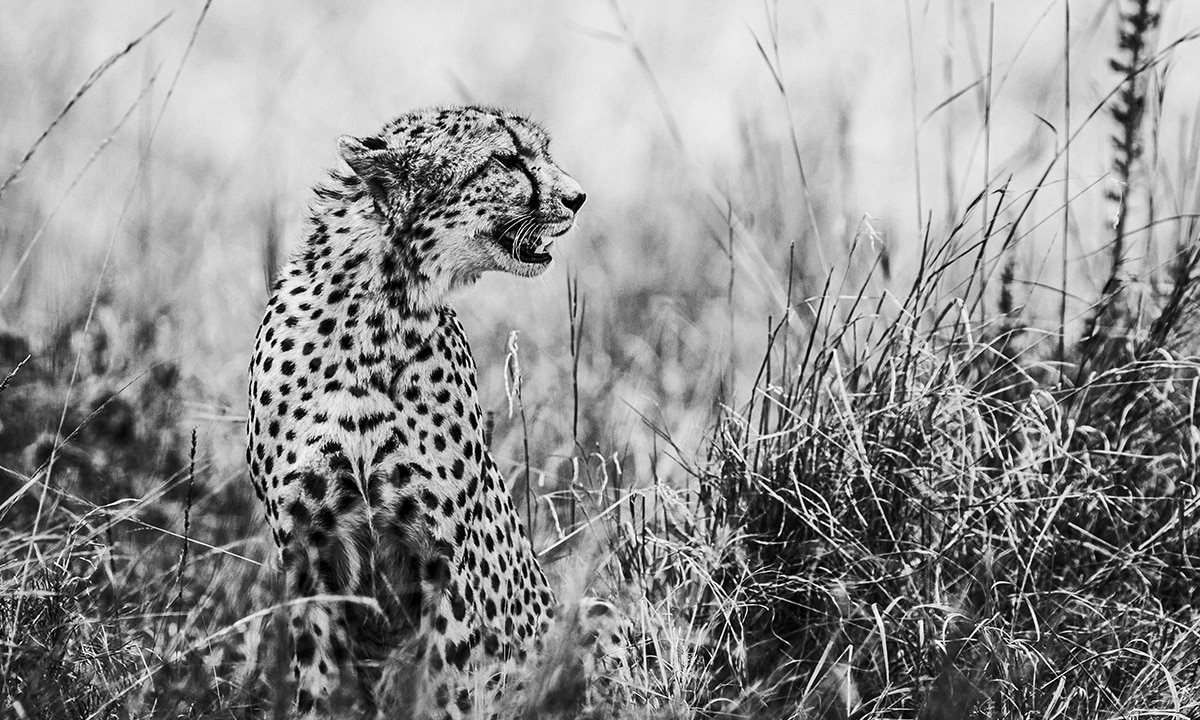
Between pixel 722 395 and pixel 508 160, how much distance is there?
74cm

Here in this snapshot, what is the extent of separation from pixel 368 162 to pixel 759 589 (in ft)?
3.68

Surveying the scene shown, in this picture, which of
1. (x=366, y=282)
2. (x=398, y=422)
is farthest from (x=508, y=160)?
(x=398, y=422)

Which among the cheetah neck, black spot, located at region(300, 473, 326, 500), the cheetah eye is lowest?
black spot, located at region(300, 473, 326, 500)

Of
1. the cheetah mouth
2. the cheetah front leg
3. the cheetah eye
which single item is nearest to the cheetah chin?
the cheetah mouth

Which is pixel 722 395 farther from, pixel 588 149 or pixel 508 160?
pixel 588 149

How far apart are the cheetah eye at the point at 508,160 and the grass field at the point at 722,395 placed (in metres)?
0.28

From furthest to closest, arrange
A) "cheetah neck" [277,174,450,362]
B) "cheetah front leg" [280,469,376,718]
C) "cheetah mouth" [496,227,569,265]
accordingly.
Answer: "cheetah mouth" [496,227,569,265], "cheetah neck" [277,174,450,362], "cheetah front leg" [280,469,376,718]

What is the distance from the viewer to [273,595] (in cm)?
261

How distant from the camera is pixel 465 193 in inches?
112

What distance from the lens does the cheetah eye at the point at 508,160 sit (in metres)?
2.91

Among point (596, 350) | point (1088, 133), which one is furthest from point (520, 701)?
point (1088, 133)

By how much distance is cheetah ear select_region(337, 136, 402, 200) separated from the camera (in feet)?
9.21

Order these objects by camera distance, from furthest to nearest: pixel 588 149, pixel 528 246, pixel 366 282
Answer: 1. pixel 588 149
2. pixel 528 246
3. pixel 366 282

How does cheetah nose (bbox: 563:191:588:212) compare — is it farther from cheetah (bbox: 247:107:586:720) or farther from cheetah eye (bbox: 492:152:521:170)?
cheetah eye (bbox: 492:152:521:170)
